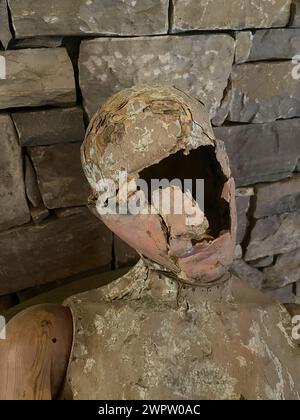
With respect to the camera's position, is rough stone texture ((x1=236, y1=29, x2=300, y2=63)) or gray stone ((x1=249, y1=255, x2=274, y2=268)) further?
gray stone ((x1=249, y1=255, x2=274, y2=268))

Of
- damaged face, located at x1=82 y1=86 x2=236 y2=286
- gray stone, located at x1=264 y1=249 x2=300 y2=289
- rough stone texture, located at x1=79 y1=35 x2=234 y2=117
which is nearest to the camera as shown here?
damaged face, located at x1=82 y1=86 x2=236 y2=286

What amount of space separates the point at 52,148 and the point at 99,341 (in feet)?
2.02

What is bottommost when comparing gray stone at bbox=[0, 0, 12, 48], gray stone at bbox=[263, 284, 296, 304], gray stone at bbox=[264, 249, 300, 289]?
gray stone at bbox=[263, 284, 296, 304]

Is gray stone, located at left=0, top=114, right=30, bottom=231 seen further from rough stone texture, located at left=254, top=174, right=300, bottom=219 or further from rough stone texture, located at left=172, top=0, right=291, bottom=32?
rough stone texture, located at left=254, top=174, right=300, bottom=219

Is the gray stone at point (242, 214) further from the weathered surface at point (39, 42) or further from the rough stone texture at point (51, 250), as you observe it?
the weathered surface at point (39, 42)

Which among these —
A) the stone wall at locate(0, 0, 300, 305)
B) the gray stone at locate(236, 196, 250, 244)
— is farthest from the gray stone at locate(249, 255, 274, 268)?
the stone wall at locate(0, 0, 300, 305)

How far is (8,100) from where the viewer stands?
1.29 meters

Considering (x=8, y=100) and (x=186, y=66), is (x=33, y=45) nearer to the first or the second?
(x=8, y=100)

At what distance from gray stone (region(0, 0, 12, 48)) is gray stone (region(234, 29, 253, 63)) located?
669 mm

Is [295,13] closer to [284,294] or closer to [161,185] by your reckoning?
[161,185]

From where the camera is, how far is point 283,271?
6.57ft

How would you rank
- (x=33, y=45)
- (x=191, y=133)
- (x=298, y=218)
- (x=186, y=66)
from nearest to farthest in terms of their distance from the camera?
(x=191, y=133) → (x=33, y=45) → (x=186, y=66) → (x=298, y=218)

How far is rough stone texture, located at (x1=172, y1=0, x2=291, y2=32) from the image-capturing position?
52.2 inches
